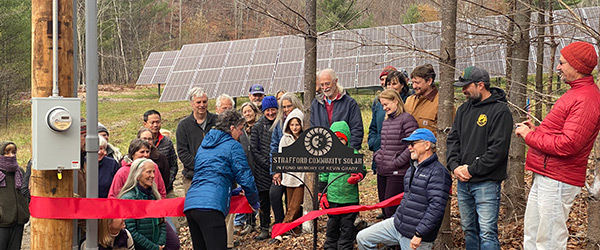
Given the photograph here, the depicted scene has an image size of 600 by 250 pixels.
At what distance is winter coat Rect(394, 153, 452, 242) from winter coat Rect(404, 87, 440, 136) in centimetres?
140

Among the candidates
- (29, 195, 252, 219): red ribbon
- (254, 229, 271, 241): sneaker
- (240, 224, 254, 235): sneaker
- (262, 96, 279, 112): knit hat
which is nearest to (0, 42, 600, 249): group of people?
(29, 195, 252, 219): red ribbon

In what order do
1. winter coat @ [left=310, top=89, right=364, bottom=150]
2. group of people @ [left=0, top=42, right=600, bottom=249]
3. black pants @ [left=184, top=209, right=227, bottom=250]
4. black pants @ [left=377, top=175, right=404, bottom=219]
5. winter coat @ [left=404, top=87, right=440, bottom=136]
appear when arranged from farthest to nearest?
winter coat @ [left=310, top=89, right=364, bottom=150] < winter coat @ [left=404, top=87, right=440, bottom=136] < black pants @ [left=377, top=175, right=404, bottom=219] < black pants @ [left=184, top=209, right=227, bottom=250] < group of people @ [left=0, top=42, right=600, bottom=249]

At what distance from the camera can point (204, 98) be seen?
7.86 m

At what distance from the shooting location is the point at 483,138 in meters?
5.34

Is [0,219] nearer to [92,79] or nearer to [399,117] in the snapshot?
[92,79]

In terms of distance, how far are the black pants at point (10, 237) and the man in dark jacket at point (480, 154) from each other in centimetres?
498

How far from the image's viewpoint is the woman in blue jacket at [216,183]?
5.54 metres

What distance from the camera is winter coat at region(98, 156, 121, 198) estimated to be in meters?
6.11

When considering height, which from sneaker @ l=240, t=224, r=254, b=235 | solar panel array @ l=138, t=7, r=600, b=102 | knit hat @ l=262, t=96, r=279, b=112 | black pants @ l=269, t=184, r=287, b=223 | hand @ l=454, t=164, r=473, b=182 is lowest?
sneaker @ l=240, t=224, r=254, b=235

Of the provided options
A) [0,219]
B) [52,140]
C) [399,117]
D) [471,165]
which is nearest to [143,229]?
[52,140]

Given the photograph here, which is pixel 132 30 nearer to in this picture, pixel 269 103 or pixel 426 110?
pixel 269 103

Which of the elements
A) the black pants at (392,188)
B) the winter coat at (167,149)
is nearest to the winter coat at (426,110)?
the black pants at (392,188)

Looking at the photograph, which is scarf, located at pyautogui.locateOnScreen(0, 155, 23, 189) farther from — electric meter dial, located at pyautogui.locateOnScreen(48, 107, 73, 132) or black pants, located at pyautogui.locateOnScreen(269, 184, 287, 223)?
black pants, located at pyautogui.locateOnScreen(269, 184, 287, 223)

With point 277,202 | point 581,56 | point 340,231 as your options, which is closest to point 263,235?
point 277,202
